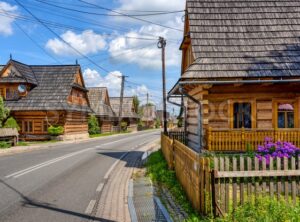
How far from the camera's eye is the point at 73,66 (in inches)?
1682

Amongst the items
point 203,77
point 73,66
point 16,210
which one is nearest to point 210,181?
point 16,210

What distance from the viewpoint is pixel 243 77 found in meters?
14.2

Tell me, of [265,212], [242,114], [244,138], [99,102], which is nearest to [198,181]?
[265,212]

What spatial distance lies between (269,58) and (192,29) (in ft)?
12.5

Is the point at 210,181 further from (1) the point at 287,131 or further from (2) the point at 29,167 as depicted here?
(2) the point at 29,167

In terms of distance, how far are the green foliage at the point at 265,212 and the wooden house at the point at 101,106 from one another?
48.9 metres

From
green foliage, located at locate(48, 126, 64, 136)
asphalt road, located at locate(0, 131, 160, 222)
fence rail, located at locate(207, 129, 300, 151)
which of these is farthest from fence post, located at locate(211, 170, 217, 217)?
green foliage, located at locate(48, 126, 64, 136)

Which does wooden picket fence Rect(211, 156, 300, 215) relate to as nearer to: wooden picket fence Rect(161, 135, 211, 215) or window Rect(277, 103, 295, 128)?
wooden picket fence Rect(161, 135, 211, 215)

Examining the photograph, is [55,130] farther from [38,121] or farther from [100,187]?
[100,187]

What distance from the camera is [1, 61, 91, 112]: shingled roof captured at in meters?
37.0

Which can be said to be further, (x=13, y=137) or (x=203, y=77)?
(x=13, y=137)

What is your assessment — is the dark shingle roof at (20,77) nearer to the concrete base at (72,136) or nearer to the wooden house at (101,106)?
the concrete base at (72,136)

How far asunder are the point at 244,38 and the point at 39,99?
27236 millimetres

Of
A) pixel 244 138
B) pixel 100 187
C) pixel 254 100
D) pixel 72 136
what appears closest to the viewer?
pixel 100 187
